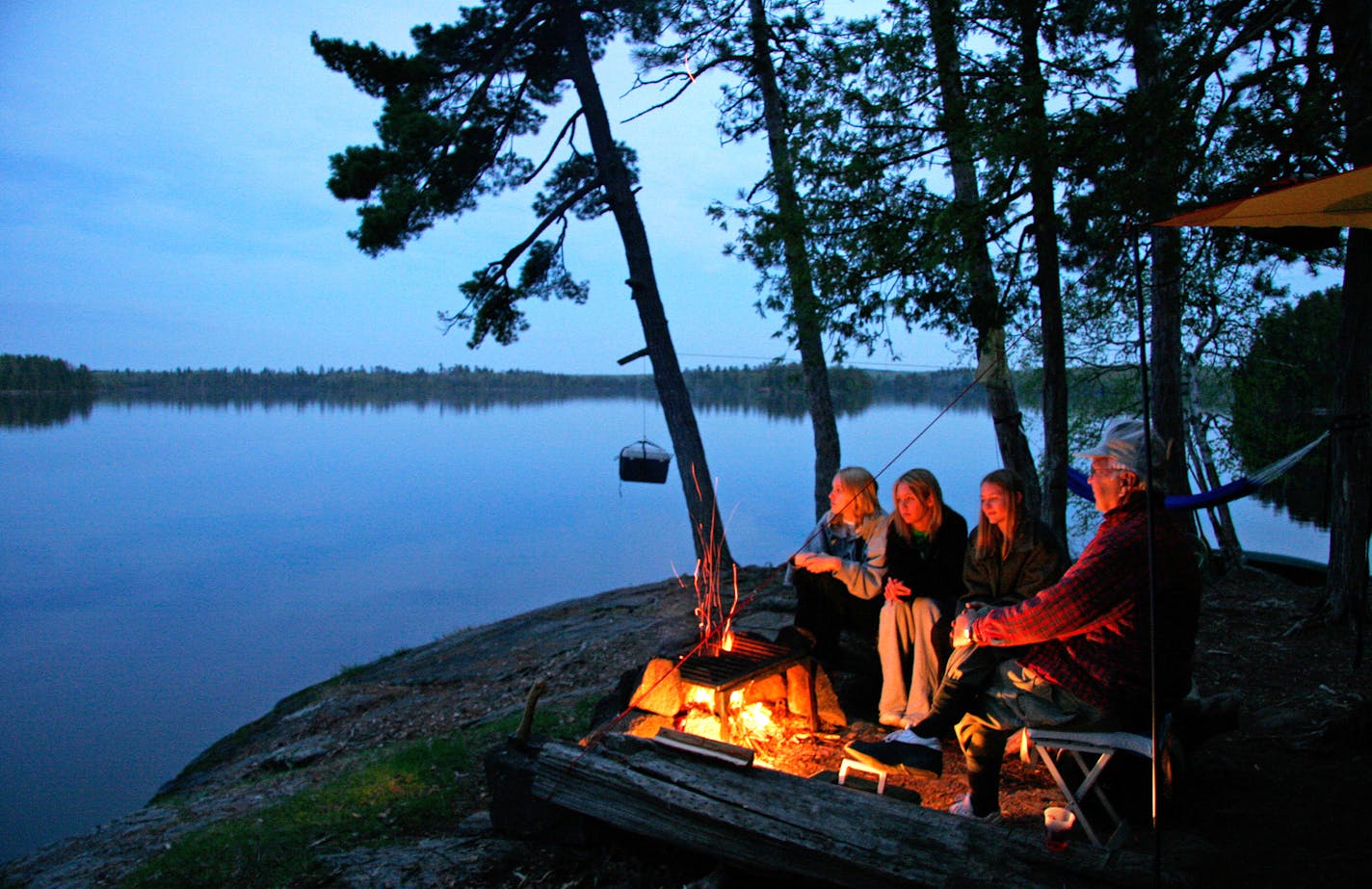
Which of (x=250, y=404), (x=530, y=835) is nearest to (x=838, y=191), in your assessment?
(x=530, y=835)

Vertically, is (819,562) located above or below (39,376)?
below

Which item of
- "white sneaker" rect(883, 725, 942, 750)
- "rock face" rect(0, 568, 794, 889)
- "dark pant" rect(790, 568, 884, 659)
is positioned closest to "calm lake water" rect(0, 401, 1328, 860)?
"rock face" rect(0, 568, 794, 889)

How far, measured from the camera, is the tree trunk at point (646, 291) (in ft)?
27.6

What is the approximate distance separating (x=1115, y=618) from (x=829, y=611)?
1.69 meters

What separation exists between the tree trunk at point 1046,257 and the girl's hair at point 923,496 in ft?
5.67

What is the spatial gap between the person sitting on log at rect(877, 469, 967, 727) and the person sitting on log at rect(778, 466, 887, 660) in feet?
0.55

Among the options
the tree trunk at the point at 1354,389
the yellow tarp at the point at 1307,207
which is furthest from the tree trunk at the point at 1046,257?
the tree trunk at the point at 1354,389

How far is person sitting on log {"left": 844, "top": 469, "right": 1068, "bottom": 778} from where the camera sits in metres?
2.85

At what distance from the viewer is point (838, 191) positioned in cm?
591

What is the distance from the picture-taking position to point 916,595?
141 inches

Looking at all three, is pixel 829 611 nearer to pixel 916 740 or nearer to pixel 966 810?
pixel 916 740

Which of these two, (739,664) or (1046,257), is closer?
(739,664)

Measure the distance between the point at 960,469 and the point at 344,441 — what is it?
42807mm

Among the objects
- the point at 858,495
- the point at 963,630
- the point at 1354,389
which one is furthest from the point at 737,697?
the point at 1354,389
